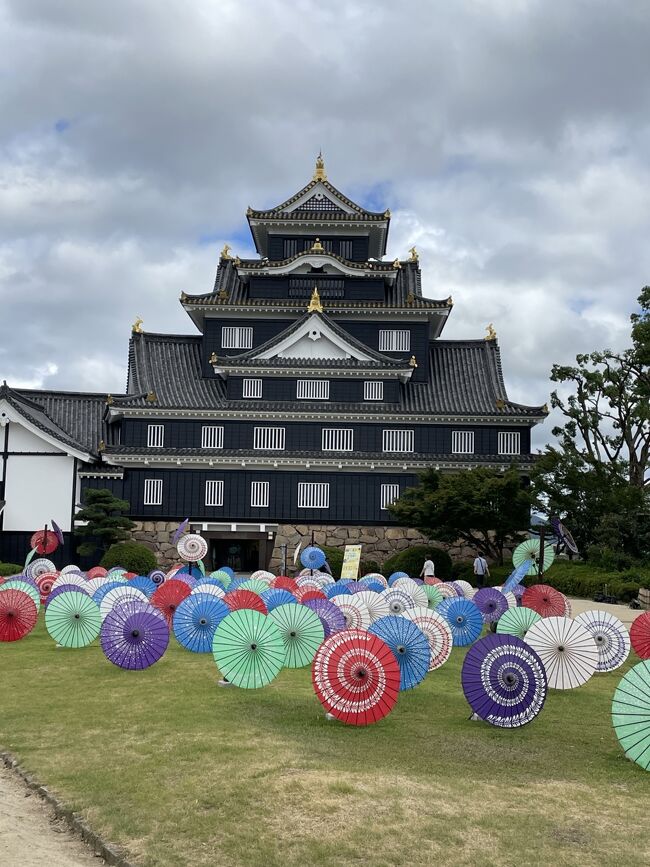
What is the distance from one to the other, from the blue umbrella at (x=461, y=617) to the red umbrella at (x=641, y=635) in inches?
153

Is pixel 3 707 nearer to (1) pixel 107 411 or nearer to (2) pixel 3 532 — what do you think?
(2) pixel 3 532

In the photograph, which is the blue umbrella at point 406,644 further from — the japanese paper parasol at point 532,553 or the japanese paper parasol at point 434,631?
the japanese paper parasol at point 532,553

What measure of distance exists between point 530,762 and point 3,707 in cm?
814

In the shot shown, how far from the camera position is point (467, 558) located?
131 ft

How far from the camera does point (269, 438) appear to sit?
41.1 m

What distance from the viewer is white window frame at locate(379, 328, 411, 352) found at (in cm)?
4422

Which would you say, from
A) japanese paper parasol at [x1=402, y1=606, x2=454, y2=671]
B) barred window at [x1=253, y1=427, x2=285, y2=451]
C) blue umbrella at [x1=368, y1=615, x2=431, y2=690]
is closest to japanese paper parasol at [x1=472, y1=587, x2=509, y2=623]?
japanese paper parasol at [x1=402, y1=606, x2=454, y2=671]

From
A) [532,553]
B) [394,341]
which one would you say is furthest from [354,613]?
[394,341]

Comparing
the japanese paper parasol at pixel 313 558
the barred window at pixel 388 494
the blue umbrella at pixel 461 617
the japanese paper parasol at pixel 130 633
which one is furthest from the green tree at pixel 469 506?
the japanese paper parasol at pixel 130 633

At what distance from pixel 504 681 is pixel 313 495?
28417 mm

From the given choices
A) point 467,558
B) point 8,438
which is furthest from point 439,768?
point 8,438

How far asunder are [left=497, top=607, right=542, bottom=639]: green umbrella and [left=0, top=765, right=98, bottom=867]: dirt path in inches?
390

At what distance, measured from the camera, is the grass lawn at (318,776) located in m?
7.75

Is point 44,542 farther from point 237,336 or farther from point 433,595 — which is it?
point 433,595
